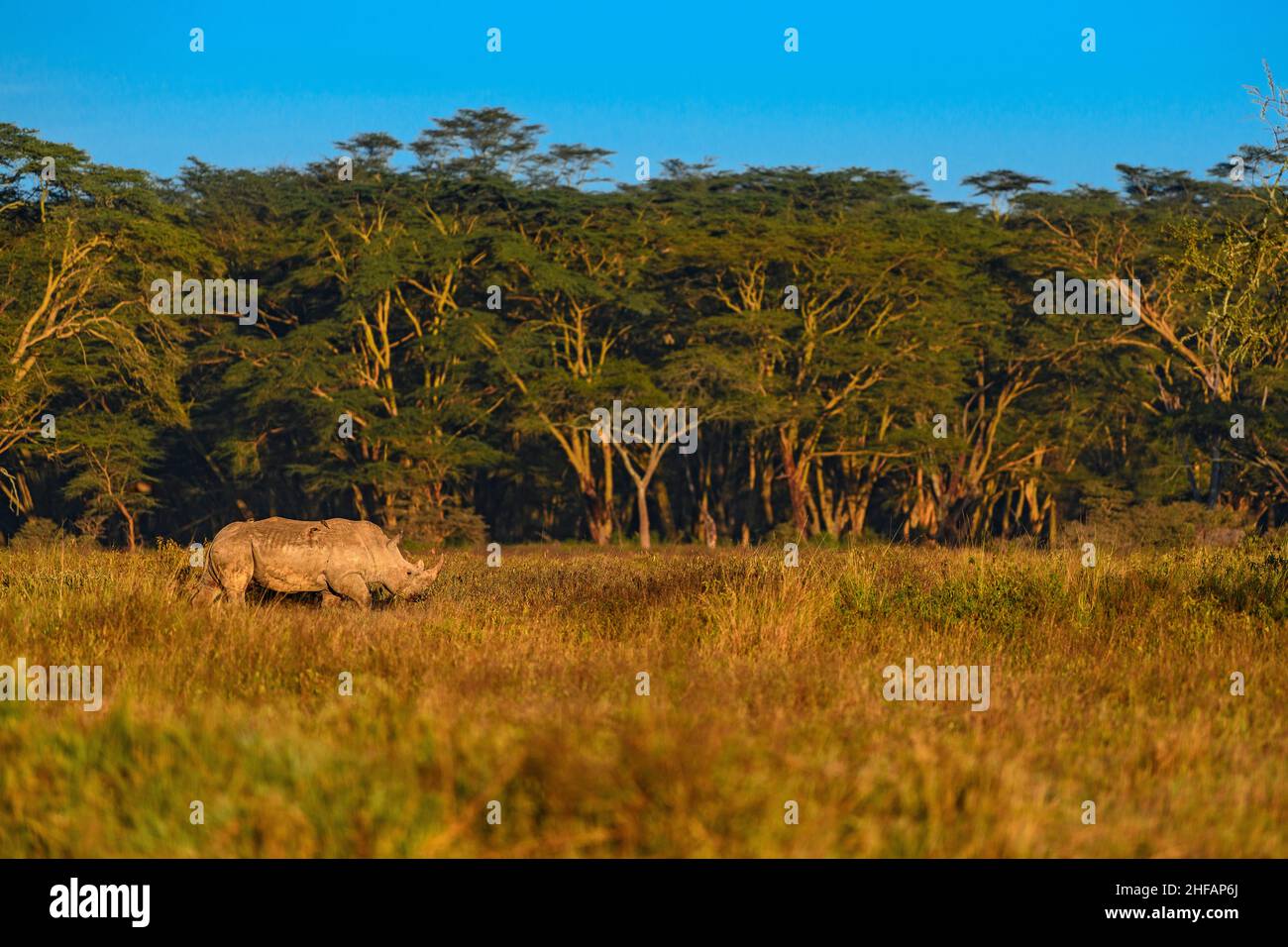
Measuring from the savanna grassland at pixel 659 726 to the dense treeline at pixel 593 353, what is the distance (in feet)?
87.6

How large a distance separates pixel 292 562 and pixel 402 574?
99 cm

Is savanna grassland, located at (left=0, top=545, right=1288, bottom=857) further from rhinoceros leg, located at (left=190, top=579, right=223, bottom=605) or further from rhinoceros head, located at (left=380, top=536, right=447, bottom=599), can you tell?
rhinoceros head, located at (left=380, top=536, right=447, bottom=599)

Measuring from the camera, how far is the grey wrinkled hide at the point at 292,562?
1246 centimetres

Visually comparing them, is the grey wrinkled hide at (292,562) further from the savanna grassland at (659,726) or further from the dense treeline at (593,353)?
the dense treeline at (593,353)

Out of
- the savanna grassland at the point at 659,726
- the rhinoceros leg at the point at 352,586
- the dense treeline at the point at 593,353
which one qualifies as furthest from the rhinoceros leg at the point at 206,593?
the dense treeline at the point at 593,353

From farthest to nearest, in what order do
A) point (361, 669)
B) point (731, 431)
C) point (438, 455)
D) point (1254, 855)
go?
point (731, 431) → point (438, 455) → point (361, 669) → point (1254, 855)

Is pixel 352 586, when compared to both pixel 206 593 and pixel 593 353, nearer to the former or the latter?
pixel 206 593

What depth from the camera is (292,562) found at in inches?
494

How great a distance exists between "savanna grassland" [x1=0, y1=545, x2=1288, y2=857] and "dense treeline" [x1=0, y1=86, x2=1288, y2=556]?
26696mm

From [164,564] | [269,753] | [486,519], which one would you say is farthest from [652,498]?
[269,753]

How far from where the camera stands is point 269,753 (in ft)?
21.0

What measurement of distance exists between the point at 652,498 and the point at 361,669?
45322 mm
